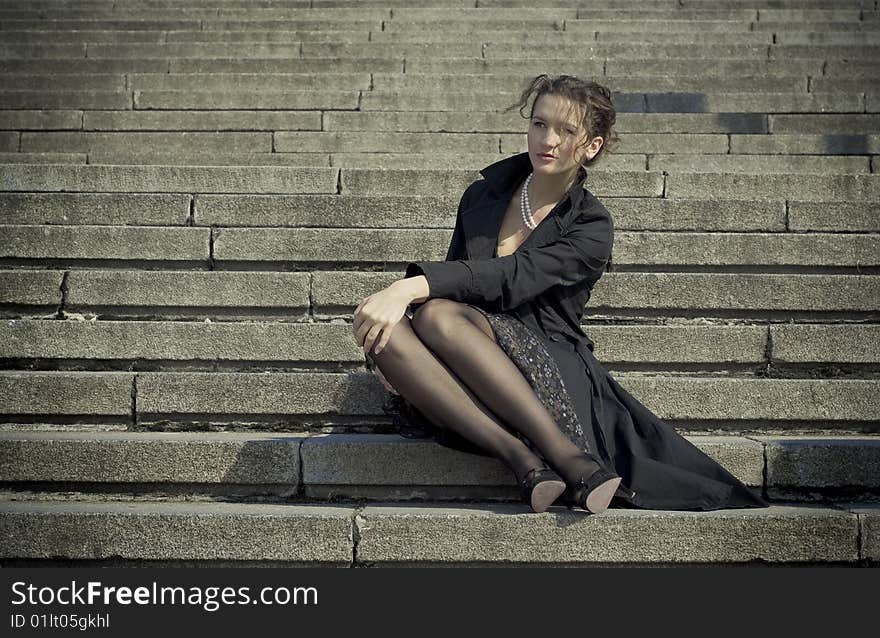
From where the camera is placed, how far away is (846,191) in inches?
200

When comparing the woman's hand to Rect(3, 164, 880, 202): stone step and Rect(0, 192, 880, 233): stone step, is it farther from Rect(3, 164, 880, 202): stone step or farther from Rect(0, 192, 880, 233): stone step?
Rect(3, 164, 880, 202): stone step

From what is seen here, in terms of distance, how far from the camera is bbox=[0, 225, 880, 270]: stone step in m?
4.40

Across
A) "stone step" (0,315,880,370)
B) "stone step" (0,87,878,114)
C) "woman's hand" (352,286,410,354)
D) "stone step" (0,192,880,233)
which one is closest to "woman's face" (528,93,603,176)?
"woman's hand" (352,286,410,354)

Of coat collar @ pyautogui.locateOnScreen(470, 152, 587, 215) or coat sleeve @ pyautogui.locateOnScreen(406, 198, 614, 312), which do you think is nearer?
coat sleeve @ pyautogui.locateOnScreen(406, 198, 614, 312)

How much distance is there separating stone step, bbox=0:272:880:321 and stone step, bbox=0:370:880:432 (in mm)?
494

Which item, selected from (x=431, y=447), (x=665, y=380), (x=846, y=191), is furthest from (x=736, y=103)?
(x=431, y=447)

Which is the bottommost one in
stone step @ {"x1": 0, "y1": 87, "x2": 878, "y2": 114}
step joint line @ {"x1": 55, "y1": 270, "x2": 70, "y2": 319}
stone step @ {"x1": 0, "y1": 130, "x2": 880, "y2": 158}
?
step joint line @ {"x1": 55, "y1": 270, "x2": 70, "y2": 319}

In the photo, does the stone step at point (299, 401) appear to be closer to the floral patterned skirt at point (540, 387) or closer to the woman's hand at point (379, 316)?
the floral patterned skirt at point (540, 387)

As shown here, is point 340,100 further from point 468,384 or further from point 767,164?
point 468,384

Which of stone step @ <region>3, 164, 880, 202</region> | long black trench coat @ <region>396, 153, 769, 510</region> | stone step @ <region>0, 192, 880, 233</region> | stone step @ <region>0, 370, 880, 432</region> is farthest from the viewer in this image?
stone step @ <region>3, 164, 880, 202</region>

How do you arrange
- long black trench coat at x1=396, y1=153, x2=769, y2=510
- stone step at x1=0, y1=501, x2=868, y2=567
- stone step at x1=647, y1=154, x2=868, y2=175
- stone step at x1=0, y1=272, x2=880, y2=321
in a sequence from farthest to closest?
1. stone step at x1=647, y1=154, x2=868, y2=175
2. stone step at x1=0, y1=272, x2=880, y2=321
3. long black trench coat at x1=396, y1=153, x2=769, y2=510
4. stone step at x1=0, y1=501, x2=868, y2=567

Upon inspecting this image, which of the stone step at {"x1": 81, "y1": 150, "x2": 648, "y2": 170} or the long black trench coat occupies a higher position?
the stone step at {"x1": 81, "y1": 150, "x2": 648, "y2": 170}

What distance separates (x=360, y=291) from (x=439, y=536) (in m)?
1.46

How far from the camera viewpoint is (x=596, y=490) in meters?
2.90
